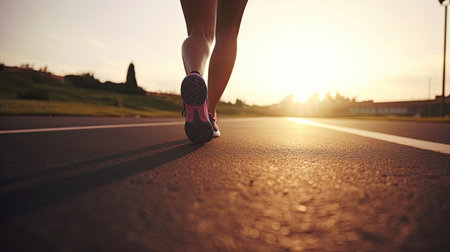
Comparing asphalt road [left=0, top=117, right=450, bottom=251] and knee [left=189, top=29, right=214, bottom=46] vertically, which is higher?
knee [left=189, top=29, right=214, bottom=46]

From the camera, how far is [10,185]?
564 mm

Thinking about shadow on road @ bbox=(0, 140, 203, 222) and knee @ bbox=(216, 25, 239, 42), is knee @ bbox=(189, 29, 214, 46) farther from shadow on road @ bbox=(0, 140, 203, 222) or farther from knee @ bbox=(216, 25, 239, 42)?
shadow on road @ bbox=(0, 140, 203, 222)

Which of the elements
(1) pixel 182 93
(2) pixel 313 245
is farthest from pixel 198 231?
(1) pixel 182 93

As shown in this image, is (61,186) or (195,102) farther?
(195,102)

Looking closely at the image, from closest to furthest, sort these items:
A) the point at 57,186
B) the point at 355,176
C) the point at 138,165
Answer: the point at 57,186
the point at 355,176
the point at 138,165

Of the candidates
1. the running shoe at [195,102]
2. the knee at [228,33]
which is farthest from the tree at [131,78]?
the running shoe at [195,102]

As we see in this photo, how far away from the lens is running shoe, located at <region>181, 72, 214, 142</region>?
1.36 metres

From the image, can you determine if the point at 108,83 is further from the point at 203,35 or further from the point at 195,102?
the point at 195,102

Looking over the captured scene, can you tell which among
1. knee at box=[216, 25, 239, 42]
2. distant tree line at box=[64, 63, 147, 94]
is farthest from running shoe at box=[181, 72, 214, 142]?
distant tree line at box=[64, 63, 147, 94]

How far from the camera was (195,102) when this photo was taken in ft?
4.46

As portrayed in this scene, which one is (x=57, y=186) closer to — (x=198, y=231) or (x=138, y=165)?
(x=138, y=165)

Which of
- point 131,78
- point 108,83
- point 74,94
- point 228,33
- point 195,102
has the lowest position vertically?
point 195,102

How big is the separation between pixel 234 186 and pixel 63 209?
1.04ft

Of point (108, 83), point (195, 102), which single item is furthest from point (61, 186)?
point (108, 83)
